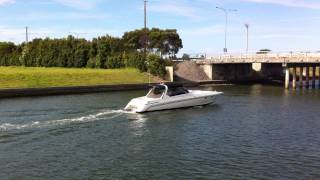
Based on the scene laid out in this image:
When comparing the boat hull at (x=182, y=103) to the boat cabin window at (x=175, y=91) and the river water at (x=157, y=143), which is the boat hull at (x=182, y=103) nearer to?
the boat cabin window at (x=175, y=91)

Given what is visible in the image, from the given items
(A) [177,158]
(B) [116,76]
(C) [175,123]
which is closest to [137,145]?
(A) [177,158]

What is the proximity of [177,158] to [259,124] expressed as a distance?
54.5 ft

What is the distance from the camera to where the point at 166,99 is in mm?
55406

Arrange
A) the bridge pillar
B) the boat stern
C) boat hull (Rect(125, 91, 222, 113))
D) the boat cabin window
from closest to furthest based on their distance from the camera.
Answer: the boat stern, boat hull (Rect(125, 91, 222, 113)), the boat cabin window, the bridge pillar

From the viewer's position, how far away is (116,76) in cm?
10038

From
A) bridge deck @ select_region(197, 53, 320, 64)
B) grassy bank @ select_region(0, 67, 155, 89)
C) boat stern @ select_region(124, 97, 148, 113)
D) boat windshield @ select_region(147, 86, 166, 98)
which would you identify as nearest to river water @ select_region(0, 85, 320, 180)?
boat stern @ select_region(124, 97, 148, 113)

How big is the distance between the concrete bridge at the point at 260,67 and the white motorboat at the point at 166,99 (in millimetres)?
42411

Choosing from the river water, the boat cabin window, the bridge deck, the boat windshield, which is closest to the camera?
the river water

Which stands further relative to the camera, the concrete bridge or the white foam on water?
the concrete bridge

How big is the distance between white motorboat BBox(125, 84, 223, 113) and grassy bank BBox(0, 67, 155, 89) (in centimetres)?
3176

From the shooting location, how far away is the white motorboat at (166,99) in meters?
53.1

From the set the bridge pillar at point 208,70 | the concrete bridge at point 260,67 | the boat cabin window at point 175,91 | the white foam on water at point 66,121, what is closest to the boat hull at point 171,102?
the boat cabin window at point 175,91

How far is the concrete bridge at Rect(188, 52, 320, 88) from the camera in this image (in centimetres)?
10018

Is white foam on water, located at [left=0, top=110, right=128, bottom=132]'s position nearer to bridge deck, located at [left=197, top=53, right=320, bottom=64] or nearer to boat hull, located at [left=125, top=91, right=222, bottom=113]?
boat hull, located at [left=125, top=91, right=222, bottom=113]
